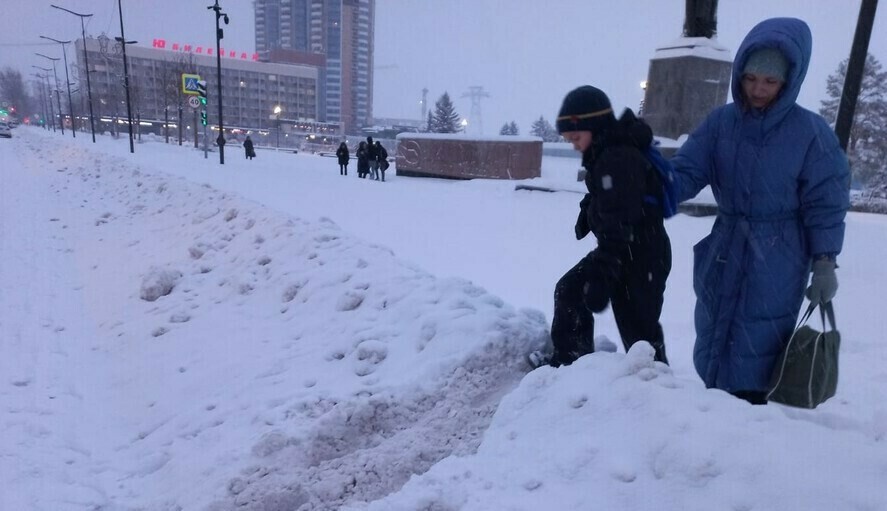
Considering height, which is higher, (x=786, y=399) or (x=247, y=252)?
(x=786, y=399)

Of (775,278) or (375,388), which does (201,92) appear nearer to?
(375,388)

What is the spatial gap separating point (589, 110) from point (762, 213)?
A: 0.94 metres

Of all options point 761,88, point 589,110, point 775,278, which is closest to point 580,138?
point 589,110

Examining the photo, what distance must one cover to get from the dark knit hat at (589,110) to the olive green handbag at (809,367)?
4.19 ft

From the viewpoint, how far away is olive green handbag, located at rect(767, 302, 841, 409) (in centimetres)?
246

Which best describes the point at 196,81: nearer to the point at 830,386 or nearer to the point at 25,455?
the point at 25,455

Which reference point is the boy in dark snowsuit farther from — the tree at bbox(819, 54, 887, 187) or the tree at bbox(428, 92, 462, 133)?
the tree at bbox(428, 92, 462, 133)

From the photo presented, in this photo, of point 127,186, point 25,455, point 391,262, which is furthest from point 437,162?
point 25,455

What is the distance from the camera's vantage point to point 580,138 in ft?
9.78

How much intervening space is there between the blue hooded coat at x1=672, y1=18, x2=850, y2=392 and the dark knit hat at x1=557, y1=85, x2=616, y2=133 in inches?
18.3

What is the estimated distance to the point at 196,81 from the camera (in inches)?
1007

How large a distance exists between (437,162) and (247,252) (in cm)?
1500

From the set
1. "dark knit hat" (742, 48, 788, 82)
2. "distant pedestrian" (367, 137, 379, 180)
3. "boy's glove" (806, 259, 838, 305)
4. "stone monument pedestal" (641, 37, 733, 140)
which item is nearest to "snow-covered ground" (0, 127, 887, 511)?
"boy's glove" (806, 259, 838, 305)

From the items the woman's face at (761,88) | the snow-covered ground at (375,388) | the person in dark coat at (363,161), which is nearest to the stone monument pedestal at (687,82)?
the snow-covered ground at (375,388)
